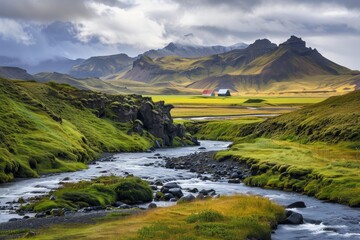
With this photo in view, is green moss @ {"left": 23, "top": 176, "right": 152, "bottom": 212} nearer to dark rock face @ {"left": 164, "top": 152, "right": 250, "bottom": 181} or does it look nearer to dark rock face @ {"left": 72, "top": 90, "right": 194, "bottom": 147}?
dark rock face @ {"left": 164, "top": 152, "right": 250, "bottom": 181}

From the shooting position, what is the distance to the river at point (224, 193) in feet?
151

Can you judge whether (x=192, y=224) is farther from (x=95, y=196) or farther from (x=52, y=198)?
(x=52, y=198)

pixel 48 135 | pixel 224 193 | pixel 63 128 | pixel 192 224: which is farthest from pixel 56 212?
pixel 63 128

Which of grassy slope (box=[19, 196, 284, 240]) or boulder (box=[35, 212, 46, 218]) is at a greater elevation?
grassy slope (box=[19, 196, 284, 240])

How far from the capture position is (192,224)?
1650 inches

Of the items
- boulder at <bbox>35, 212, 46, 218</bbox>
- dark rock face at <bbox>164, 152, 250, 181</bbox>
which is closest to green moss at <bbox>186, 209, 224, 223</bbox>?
boulder at <bbox>35, 212, 46, 218</bbox>

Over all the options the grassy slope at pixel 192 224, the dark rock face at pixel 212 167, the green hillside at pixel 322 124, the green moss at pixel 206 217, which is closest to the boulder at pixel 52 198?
the grassy slope at pixel 192 224

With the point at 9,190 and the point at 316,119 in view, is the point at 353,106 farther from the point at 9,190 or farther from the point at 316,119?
the point at 9,190

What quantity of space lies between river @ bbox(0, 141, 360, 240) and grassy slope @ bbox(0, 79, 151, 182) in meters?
5.10

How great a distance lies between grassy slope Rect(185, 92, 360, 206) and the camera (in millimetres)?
68750

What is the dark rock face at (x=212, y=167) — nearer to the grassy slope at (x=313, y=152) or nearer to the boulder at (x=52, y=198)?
the grassy slope at (x=313, y=152)

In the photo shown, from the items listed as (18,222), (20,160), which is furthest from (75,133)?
(18,222)

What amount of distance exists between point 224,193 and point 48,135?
5700 cm

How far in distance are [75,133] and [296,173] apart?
74.0 meters
